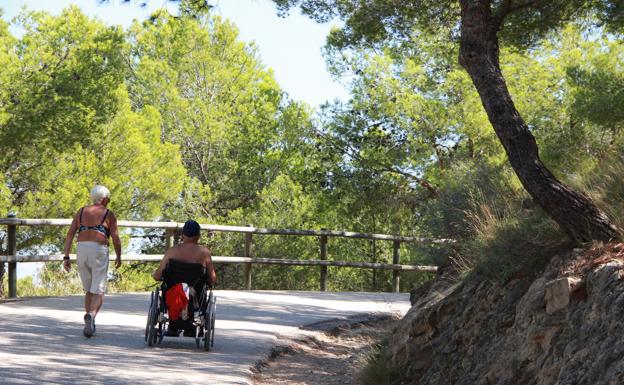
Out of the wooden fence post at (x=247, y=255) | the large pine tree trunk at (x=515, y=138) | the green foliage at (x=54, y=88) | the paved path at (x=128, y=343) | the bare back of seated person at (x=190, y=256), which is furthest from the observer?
the green foliage at (x=54, y=88)

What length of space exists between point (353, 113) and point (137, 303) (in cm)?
1883

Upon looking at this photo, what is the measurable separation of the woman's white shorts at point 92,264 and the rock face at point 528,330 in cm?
Result: 358

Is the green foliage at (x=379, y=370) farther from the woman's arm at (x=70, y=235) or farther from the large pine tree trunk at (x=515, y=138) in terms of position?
the woman's arm at (x=70, y=235)

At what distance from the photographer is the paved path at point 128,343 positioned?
821cm

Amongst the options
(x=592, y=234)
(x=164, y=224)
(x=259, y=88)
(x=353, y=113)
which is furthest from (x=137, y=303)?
(x=259, y=88)

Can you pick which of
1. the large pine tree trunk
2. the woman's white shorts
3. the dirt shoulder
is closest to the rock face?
the large pine tree trunk

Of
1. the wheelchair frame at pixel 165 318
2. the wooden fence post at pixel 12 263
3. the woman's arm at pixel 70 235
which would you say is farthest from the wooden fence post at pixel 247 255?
the wheelchair frame at pixel 165 318

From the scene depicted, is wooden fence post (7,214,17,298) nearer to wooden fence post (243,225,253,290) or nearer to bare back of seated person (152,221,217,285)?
bare back of seated person (152,221,217,285)

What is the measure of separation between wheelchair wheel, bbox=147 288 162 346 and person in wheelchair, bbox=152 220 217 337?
10 centimetres

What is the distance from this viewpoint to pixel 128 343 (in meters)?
10.2

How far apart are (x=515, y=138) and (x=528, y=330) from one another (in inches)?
91.0

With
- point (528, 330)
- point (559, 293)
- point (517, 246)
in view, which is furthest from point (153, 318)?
point (559, 293)

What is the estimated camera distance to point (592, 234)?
296 inches

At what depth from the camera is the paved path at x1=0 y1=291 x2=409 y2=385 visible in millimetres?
8211
